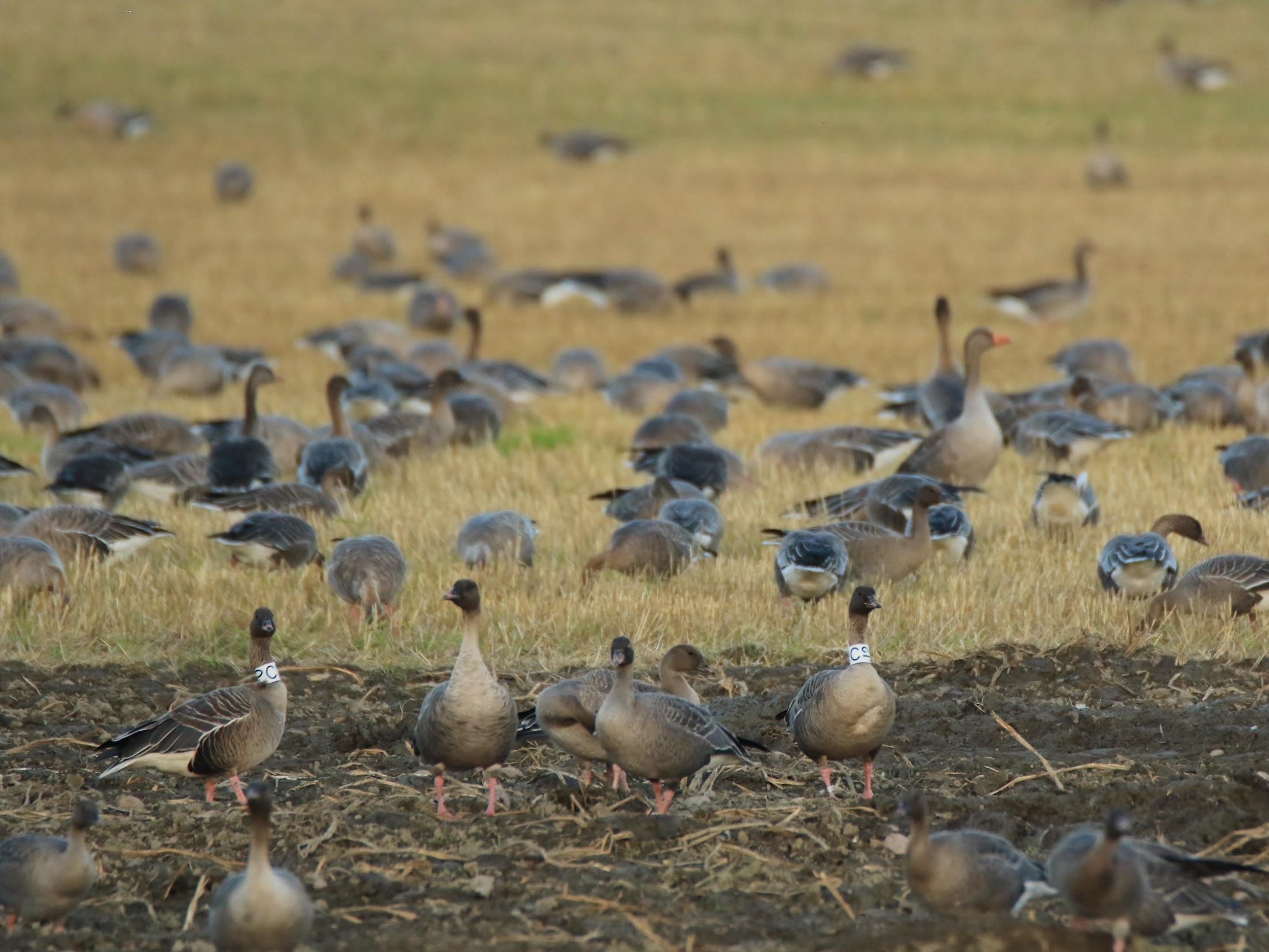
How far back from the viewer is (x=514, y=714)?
6.27 meters

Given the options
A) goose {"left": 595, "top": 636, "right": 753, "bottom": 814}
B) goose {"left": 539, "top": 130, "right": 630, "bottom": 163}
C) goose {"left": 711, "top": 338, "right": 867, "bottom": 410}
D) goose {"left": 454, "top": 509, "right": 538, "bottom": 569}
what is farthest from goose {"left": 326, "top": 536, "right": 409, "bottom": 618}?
goose {"left": 539, "top": 130, "right": 630, "bottom": 163}

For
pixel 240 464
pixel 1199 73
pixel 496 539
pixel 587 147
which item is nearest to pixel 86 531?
pixel 240 464

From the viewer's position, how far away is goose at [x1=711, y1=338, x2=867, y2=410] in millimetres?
16953

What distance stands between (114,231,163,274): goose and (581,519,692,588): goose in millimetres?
17874

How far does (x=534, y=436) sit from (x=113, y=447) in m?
3.81

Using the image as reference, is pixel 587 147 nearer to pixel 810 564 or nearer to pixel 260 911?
pixel 810 564

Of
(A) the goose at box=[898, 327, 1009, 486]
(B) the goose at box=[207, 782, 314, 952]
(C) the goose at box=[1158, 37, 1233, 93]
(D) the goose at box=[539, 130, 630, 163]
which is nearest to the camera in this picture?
(B) the goose at box=[207, 782, 314, 952]

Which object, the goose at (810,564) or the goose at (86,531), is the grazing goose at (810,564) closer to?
the goose at (810,564)

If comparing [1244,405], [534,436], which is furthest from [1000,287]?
[534,436]

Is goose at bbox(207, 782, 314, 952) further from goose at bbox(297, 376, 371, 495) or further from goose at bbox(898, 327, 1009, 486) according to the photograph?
goose at bbox(898, 327, 1009, 486)

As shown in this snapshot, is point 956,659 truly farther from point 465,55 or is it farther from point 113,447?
point 465,55

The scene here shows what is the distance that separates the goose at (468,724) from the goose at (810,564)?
115 inches

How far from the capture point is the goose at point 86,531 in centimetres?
998

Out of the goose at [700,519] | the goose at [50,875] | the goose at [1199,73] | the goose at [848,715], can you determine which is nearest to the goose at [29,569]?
the goose at [700,519]
